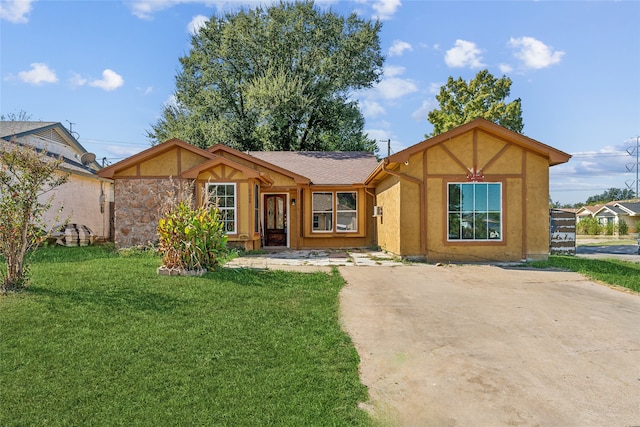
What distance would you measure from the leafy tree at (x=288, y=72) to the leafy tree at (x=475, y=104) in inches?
270

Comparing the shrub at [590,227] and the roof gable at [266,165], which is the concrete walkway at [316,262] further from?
the shrub at [590,227]

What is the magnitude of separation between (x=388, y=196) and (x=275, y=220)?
526 centimetres

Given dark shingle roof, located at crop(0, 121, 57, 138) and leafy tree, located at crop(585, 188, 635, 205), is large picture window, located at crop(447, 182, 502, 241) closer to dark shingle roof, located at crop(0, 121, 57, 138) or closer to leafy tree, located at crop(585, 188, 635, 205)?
dark shingle roof, located at crop(0, 121, 57, 138)

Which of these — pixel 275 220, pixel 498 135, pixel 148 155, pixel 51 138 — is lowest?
pixel 275 220

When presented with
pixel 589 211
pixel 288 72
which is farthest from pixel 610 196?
pixel 288 72

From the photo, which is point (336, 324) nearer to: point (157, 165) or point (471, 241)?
point (471, 241)

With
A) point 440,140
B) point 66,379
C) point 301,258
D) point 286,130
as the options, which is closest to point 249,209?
point 301,258

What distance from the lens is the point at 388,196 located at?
43.5 ft

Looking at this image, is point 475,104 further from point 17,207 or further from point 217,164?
point 17,207

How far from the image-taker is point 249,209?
13.4 meters

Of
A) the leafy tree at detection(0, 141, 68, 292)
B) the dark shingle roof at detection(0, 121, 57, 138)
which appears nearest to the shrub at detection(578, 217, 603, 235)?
the dark shingle roof at detection(0, 121, 57, 138)

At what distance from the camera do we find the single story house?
1174 cm

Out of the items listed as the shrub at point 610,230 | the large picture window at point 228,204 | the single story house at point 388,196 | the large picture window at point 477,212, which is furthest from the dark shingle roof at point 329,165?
the shrub at point 610,230

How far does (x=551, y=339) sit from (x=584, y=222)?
42539 mm
